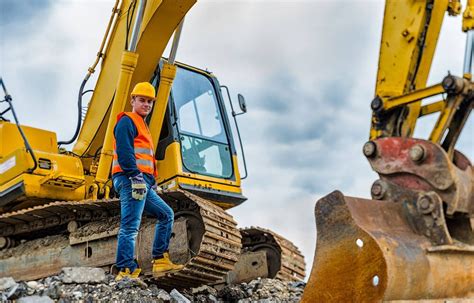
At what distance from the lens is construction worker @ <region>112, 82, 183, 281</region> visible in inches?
227

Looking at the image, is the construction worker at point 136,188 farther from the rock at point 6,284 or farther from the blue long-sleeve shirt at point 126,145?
the rock at point 6,284

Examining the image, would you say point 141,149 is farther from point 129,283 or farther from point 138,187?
point 129,283

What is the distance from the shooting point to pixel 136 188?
5.71m

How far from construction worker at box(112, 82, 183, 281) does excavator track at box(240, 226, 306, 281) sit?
1.90 meters

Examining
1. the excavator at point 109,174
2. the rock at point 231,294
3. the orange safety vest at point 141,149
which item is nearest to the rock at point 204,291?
the rock at point 231,294

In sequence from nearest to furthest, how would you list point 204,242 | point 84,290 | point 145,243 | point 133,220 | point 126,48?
point 84,290 < point 133,220 < point 204,242 < point 145,243 < point 126,48

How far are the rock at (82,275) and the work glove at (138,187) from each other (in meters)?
0.79

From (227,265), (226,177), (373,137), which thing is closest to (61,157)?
(226,177)

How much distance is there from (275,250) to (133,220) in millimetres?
2468

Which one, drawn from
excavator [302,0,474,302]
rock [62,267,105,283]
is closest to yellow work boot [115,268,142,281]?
rock [62,267,105,283]

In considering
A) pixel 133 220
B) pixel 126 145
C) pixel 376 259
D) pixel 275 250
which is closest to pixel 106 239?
pixel 133 220

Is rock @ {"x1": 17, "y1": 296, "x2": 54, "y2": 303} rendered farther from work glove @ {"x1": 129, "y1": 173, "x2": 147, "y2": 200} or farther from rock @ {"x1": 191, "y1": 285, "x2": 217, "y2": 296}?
rock @ {"x1": 191, "y1": 285, "x2": 217, "y2": 296}

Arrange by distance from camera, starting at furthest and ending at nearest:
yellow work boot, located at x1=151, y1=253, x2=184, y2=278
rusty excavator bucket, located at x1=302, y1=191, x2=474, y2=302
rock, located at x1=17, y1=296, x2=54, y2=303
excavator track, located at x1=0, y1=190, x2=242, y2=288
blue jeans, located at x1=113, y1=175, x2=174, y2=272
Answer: excavator track, located at x1=0, y1=190, x2=242, y2=288, yellow work boot, located at x1=151, y1=253, x2=184, y2=278, blue jeans, located at x1=113, y1=175, x2=174, y2=272, rock, located at x1=17, y1=296, x2=54, y2=303, rusty excavator bucket, located at x1=302, y1=191, x2=474, y2=302

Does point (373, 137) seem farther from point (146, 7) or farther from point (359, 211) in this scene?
point (146, 7)
